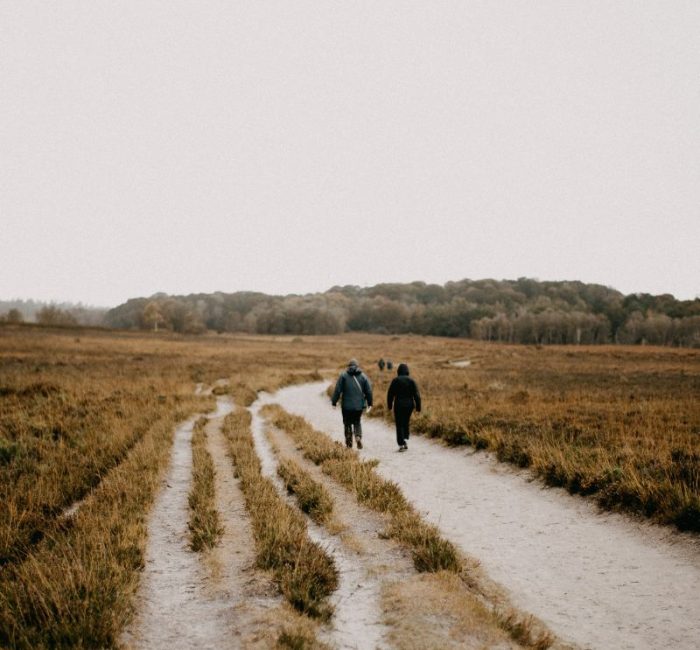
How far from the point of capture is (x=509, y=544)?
6941mm

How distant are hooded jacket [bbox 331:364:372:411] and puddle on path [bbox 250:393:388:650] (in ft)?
19.0

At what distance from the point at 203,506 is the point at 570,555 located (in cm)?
543

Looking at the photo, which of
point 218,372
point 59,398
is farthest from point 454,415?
point 218,372

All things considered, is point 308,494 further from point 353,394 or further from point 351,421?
point 351,421

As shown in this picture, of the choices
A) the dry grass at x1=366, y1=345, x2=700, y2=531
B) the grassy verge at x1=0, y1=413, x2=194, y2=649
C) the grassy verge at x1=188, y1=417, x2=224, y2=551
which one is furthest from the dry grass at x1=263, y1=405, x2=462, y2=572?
the dry grass at x1=366, y1=345, x2=700, y2=531

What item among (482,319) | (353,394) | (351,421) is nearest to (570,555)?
(353,394)

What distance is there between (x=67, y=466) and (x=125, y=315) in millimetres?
199630

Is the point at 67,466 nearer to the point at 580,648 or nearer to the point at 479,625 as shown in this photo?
the point at 479,625

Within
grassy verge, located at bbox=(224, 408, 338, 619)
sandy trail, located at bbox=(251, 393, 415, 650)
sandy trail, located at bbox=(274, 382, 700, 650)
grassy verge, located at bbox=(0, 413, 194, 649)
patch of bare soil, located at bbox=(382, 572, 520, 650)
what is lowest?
sandy trail, located at bbox=(274, 382, 700, 650)

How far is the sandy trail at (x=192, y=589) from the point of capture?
4309 millimetres

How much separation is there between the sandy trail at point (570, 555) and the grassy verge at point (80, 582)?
4.27 meters

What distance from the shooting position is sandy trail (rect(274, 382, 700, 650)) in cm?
484

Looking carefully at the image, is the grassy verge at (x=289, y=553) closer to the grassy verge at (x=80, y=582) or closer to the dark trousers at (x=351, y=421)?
the grassy verge at (x=80, y=582)

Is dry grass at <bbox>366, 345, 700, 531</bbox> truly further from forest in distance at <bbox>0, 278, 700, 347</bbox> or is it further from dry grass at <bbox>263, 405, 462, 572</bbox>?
forest in distance at <bbox>0, 278, 700, 347</bbox>
